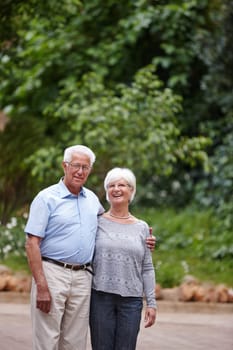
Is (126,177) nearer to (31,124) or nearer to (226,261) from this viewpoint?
(226,261)

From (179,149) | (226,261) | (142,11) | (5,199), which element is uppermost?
(142,11)

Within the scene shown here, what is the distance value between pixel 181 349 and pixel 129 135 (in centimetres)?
450

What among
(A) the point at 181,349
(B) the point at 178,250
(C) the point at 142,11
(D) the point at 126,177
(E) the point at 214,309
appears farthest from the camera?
(C) the point at 142,11

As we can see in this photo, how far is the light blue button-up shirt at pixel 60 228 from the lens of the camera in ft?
15.2

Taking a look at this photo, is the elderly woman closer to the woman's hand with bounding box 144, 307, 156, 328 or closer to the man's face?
the woman's hand with bounding box 144, 307, 156, 328

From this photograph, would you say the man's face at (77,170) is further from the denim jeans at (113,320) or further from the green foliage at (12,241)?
the green foliage at (12,241)

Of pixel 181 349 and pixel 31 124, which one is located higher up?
pixel 31 124

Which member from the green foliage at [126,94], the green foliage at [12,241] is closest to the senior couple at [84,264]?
the green foliage at [12,241]

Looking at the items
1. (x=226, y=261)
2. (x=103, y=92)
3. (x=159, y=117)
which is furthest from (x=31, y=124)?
(x=226, y=261)

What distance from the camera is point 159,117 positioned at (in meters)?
10.8

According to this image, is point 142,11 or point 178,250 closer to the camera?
point 178,250

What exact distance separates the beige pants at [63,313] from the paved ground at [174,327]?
1.69 meters

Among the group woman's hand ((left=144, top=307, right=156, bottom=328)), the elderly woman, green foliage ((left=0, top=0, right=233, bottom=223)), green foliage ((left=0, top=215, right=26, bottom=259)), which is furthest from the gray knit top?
green foliage ((left=0, top=0, right=233, bottom=223))

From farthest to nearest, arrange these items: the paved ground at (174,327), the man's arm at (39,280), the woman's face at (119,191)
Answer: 1. the paved ground at (174,327)
2. the woman's face at (119,191)
3. the man's arm at (39,280)
